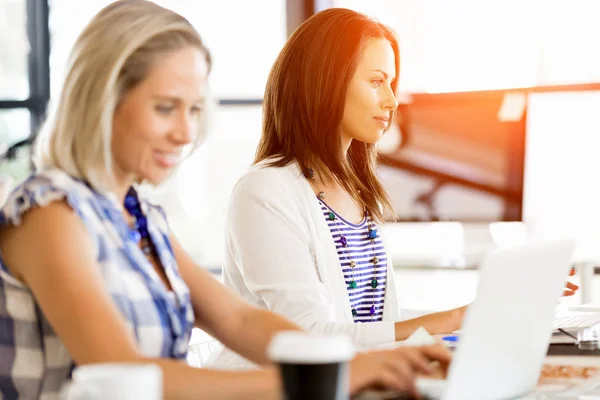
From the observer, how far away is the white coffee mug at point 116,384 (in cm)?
78

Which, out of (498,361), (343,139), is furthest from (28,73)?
(498,361)

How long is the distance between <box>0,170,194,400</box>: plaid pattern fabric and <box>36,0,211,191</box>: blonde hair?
36 mm

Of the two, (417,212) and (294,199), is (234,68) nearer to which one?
(417,212)

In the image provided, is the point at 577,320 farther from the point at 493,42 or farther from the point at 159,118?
the point at 493,42

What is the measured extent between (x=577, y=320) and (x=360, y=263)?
494mm

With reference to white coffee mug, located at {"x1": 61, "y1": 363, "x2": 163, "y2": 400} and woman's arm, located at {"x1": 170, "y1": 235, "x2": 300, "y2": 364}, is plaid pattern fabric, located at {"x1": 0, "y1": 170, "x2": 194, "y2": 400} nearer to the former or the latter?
woman's arm, located at {"x1": 170, "y1": 235, "x2": 300, "y2": 364}

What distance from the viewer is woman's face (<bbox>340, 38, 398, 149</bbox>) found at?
2.07 metres

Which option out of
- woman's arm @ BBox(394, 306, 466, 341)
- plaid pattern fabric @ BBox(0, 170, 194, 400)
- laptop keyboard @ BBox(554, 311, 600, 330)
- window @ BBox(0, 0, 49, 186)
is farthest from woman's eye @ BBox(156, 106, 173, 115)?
window @ BBox(0, 0, 49, 186)

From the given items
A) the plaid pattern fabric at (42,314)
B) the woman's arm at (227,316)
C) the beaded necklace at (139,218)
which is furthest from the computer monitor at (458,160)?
the plaid pattern fabric at (42,314)

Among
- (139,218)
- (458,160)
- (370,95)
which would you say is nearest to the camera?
(139,218)

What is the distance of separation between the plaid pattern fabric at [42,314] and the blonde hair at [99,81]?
0.12ft

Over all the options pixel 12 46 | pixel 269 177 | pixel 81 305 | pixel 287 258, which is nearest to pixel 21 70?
pixel 12 46

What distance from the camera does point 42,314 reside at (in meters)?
1.24

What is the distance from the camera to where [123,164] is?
1298 millimetres
